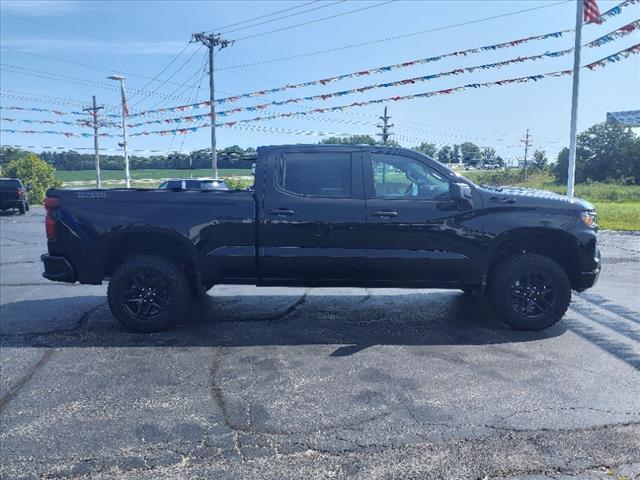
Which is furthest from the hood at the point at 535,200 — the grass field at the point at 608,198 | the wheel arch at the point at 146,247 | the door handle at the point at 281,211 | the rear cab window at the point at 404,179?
the wheel arch at the point at 146,247

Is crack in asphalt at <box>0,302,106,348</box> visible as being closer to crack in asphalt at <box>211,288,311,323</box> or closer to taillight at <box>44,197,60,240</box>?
taillight at <box>44,197,60,240</box>

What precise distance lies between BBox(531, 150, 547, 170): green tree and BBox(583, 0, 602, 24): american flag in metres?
70.8

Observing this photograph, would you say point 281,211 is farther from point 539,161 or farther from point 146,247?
point 539,161

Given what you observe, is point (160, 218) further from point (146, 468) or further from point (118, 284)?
point (146, 468)

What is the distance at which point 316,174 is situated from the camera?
17.5 ft

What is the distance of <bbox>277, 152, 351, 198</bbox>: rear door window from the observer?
527cm

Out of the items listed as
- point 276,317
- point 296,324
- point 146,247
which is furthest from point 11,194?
point 296,324

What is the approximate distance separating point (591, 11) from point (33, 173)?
40440 mm

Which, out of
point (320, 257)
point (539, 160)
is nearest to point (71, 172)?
point (320, 257)

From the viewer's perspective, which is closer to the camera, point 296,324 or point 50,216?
point 50,216

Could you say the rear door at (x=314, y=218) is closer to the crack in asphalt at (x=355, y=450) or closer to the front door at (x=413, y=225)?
the front door at (x=413, y=225)

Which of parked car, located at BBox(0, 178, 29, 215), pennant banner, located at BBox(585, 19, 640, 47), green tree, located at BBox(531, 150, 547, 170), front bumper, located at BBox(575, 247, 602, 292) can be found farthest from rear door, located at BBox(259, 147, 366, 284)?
green tree, located at BBox(531, 150, 547, 170)

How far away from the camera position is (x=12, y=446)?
3.10 metres

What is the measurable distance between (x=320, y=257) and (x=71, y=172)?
63.0 metres
